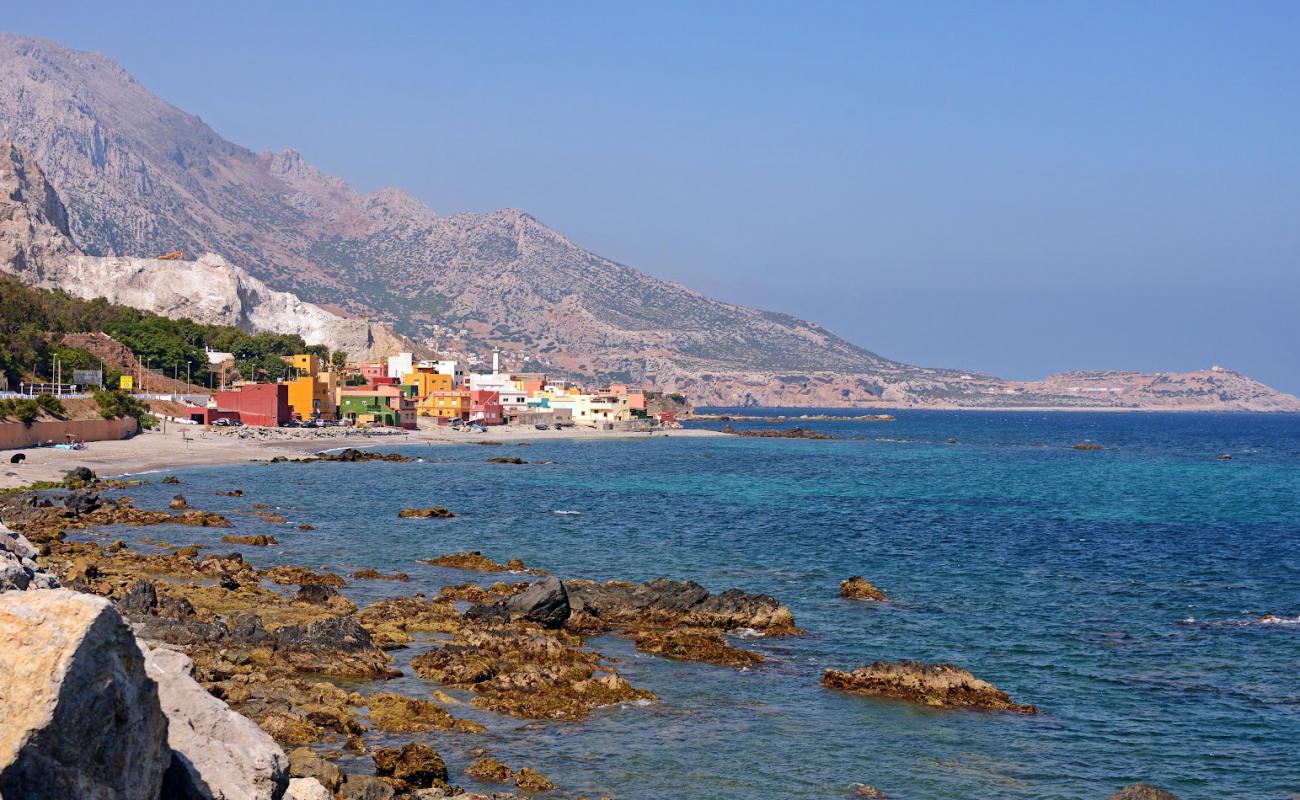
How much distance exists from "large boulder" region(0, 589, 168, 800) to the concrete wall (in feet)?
229

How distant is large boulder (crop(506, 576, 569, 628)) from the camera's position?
30.4 m

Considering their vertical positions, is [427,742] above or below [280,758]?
below

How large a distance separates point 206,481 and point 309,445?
33.8 m

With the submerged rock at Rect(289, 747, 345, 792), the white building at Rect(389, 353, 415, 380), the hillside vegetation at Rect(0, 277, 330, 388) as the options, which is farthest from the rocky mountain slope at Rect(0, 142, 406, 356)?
the submerged rock at Rect(289, 747, 345, 792)

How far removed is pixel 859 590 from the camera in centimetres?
3684

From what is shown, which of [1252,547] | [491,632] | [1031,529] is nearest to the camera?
[491,632]

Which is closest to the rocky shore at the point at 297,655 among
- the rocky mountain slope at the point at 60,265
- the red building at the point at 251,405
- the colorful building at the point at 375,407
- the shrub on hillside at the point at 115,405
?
the shrub on hillside at the point at 115,405

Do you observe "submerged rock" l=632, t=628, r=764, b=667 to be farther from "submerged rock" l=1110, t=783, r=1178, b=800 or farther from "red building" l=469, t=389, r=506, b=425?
"red building" l=469, t=389, r=506, b=425

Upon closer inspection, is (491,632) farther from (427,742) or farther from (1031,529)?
(1031,529)

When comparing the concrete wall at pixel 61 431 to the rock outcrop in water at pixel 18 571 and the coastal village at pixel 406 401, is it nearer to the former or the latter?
the coastal village at pixel 406 401

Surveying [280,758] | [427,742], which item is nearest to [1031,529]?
[427,742]

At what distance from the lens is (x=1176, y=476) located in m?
97.2

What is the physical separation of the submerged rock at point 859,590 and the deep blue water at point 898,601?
0.73 meters

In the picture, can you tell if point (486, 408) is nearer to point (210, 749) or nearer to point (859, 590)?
point (859, 590)
